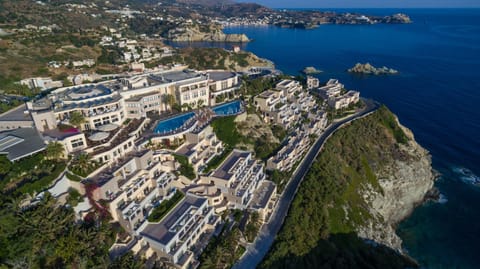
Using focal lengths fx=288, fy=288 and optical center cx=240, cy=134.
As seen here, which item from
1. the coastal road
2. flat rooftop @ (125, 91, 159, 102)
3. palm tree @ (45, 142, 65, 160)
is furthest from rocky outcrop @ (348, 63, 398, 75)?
palm tree @ (45, 142, 65, 160)

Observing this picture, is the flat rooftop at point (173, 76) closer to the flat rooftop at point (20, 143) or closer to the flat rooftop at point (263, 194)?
the flat rooftop at point (20, 143)

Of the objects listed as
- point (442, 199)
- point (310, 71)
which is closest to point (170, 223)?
point (442, 199)

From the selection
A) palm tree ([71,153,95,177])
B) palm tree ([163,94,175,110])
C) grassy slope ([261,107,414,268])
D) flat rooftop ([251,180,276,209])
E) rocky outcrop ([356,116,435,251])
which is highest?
palm tree ([163,94,175,110])

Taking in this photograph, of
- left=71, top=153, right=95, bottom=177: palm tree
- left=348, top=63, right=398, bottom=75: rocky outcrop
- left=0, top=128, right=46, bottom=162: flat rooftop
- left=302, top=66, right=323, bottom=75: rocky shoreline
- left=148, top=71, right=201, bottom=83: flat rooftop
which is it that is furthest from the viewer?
left=348, top=63, right=398, bottom=75: rocky outcrop

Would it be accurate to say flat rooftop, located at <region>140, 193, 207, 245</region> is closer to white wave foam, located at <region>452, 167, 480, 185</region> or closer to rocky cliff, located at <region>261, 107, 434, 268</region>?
rocky cliff, located at <region>261, 107, 434, 268</region>

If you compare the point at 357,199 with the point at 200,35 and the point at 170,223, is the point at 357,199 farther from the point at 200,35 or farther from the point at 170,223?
the point at 200,35

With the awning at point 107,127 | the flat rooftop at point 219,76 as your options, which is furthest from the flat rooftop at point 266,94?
the awning at point 107,127

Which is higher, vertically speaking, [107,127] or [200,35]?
[107,127]
